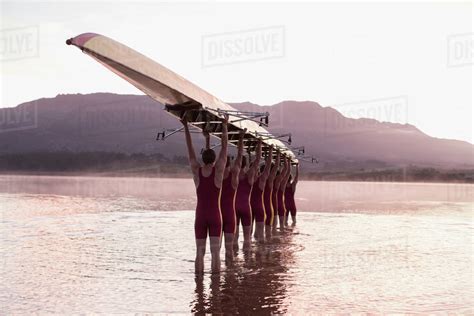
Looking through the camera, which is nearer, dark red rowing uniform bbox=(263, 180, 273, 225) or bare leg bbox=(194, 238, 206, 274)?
bare leg bbox=(194, 238, 206, 274)

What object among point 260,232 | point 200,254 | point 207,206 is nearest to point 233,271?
point 200,254

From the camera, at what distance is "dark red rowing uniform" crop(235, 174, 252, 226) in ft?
39.7

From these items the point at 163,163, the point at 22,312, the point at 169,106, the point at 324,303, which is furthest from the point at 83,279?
the point at 163,163

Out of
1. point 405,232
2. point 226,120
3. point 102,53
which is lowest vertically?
point 405,232

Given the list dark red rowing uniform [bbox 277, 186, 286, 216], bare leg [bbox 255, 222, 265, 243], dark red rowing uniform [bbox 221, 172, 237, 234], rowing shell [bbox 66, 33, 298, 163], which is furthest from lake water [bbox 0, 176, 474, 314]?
rowing shell [bbox 66, 33, 298, 163]

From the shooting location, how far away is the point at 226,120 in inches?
378

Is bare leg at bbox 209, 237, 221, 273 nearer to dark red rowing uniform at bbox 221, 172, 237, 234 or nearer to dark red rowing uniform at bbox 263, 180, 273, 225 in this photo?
dark red rowing uniform at bbox 221, 172, 237, 234

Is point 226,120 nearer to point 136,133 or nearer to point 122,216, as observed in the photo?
point 122,216

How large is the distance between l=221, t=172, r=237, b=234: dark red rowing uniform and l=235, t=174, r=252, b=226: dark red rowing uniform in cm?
180

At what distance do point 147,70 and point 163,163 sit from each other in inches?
4875

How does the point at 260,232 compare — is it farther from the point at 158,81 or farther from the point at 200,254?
the point at 158,81

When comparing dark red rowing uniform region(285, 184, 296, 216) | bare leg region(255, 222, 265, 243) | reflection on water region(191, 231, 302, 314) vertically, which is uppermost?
dark red rowing uniform region(285, 184, 296, 216)

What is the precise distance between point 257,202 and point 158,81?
19.9 feet

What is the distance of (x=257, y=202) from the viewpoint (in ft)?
44.4
